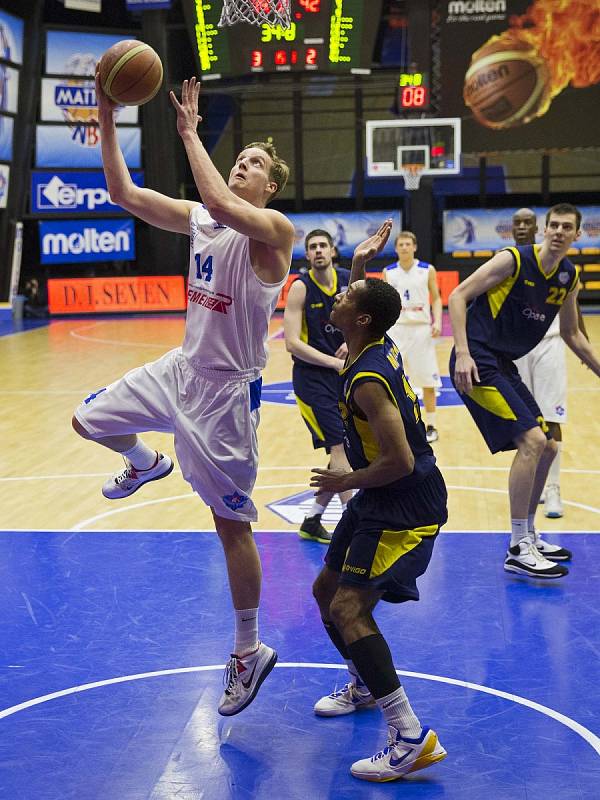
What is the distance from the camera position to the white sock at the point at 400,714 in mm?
3469

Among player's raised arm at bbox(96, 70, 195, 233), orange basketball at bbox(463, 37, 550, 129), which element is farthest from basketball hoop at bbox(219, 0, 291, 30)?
orange basketball at bbox(463, 37, 550, 129)

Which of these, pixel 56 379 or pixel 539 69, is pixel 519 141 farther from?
pixel 56 379

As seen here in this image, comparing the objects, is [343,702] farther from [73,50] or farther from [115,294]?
[73,50]

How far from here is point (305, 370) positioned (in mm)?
6609

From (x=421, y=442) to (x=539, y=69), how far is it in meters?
19.4

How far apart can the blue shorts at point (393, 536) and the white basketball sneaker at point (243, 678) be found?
1.94 ft

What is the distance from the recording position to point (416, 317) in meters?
10.2

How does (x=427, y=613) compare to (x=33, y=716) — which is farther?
(x=427, y=613)

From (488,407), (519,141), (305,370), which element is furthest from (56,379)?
(519,141)

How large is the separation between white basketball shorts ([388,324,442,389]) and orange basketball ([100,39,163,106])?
6144 millimetres

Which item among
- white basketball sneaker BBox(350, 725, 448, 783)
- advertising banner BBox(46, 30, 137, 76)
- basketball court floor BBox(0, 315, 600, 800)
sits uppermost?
advertising banner BBox(46, 30, 137, 76)

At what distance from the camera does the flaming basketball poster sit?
20438 mm

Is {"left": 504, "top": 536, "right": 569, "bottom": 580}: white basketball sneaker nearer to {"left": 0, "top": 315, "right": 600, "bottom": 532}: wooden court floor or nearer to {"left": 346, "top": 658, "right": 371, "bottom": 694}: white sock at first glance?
{"left": 0, "top": 315, "right": 600, "bottom": 532}: wooden court floor

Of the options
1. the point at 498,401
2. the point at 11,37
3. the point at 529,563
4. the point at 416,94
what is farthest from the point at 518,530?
the point at 11,37
